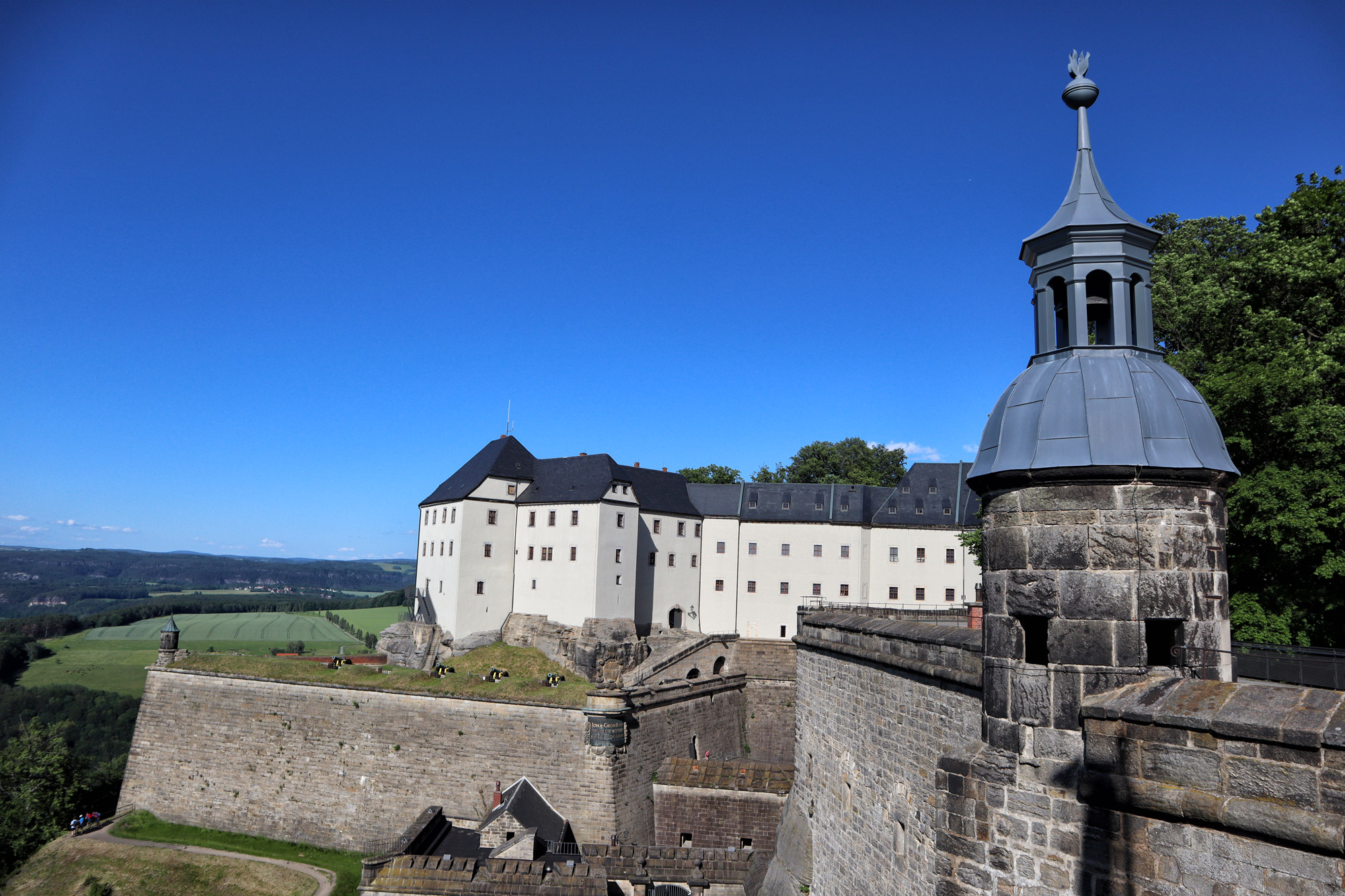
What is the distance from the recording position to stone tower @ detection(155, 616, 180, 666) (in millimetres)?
35812

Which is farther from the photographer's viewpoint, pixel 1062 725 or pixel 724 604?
pixel 724 604

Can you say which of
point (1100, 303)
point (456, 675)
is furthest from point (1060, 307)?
point (456, 675)

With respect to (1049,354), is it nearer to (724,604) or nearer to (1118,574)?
(1118,574)

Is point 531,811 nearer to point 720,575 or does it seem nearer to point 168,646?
point 168,646

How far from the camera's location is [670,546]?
152 ft

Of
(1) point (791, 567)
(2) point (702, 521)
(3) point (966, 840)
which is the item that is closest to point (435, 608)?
(2) point (702, 521)

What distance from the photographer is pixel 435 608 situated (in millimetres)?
43469

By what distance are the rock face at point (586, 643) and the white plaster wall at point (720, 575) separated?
6.41 metres

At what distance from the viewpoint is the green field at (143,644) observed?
8869 centimetres

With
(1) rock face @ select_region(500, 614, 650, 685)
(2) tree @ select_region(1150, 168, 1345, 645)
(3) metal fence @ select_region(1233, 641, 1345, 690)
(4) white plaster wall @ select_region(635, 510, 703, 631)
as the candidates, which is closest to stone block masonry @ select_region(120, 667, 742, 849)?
(1) rock face @ select_region(500, 614, 650, 685)

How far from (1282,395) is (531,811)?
25.6 metres

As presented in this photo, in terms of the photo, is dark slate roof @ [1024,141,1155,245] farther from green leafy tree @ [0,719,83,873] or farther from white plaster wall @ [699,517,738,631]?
green leafy tree @ [0,719,83,873]

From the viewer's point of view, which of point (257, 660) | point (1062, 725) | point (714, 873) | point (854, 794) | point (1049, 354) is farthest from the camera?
point (257, 660)

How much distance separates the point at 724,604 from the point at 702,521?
5299 mm
